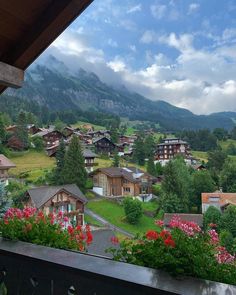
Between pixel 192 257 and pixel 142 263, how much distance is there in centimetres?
26

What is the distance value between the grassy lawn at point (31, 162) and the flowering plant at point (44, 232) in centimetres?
2460

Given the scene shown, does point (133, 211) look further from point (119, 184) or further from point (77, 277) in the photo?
point (77, 277)

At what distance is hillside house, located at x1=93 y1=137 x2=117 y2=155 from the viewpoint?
39656mm

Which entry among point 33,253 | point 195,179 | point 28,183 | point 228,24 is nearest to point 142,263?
point 33,253

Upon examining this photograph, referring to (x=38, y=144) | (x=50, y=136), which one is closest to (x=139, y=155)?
(x=50, y=136)

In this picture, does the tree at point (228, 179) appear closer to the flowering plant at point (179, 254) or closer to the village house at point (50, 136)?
the village house at point (50, 136)

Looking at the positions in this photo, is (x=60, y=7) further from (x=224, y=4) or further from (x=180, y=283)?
(x=224, y=4)

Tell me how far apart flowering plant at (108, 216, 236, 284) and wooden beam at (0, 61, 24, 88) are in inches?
42.9

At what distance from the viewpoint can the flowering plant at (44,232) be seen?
184cm

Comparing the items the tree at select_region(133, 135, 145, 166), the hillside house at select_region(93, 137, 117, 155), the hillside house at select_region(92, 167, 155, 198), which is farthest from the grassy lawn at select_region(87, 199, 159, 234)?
the hillside house at select_region(93, 137, 117, 155)

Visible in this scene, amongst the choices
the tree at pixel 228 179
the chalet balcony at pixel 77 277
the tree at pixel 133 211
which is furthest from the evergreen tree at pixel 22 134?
the chalet balcony at pixel 77 277

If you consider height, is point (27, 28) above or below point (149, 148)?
below

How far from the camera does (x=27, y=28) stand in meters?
1.75

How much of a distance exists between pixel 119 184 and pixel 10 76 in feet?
80.6
